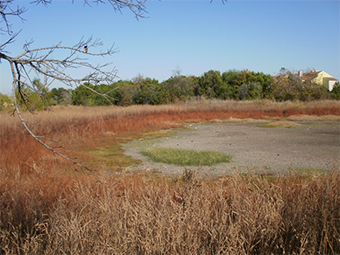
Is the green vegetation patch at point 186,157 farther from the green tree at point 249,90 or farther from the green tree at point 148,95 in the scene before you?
the green tree at point 249,90

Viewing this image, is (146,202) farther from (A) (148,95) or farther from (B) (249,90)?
(B) (249,90)

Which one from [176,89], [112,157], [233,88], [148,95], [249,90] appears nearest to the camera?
[112,157]

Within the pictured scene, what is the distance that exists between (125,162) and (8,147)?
11.6ft

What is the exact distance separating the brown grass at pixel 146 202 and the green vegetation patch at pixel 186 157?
82.9 inches

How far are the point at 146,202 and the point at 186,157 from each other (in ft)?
18.0

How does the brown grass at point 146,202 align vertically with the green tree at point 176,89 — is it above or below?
below

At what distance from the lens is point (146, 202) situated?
3584mm

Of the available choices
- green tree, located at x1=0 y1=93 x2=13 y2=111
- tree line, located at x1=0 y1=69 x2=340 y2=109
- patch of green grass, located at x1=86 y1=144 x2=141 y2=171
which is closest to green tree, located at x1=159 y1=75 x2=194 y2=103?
tree line, located at x1=0 y1=69 x2=340 y2=109

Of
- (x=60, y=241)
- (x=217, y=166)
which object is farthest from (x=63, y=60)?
(x=217, y=166)

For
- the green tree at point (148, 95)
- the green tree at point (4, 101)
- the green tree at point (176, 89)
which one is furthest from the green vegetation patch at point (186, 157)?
the green tree at point (176, 89)

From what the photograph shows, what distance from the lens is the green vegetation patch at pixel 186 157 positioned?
8.49 metres

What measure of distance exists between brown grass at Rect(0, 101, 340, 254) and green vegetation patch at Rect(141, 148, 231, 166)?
2106 mm

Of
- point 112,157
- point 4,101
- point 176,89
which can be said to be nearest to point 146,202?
point 112,157

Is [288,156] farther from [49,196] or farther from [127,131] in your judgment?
[127,131]
